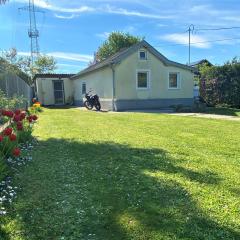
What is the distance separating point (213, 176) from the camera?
5.43 meters

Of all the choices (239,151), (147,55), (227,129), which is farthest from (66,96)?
(239,151)

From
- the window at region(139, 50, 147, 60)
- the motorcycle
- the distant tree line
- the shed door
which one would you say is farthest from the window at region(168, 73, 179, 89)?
the shed door

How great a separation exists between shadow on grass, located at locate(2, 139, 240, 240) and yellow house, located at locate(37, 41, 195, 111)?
16032mm

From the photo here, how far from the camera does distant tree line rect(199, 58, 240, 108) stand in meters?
21.9

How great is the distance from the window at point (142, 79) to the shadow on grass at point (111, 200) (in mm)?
16912

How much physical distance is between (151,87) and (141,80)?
78 cm

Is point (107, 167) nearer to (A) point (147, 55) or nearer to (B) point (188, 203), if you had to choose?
(B) point (188, 203)

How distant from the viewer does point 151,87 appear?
938 inches

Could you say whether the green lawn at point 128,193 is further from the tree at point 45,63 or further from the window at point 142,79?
the tree at point 45,63

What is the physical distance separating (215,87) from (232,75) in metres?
1.60

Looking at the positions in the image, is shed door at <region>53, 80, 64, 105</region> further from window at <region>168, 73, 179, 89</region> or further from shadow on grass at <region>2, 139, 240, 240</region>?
shadow on grass at <region>2, 139, 240, 240</region>

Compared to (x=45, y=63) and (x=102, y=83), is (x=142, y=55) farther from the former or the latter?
(x=45, y=63)

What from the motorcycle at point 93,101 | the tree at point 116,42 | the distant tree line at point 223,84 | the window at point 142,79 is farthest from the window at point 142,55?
the tree at point 116,42

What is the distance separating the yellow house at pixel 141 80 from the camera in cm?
2273
